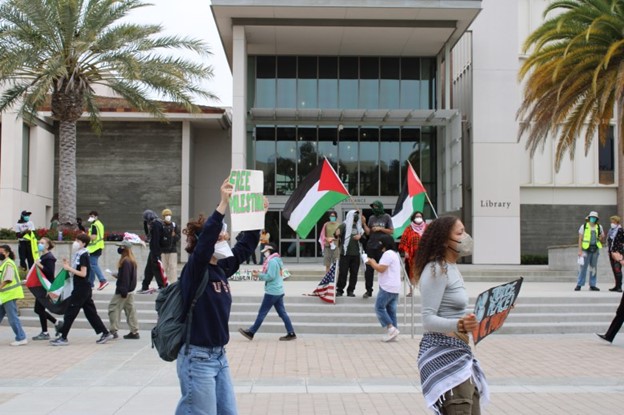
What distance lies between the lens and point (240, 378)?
9195 millimetres

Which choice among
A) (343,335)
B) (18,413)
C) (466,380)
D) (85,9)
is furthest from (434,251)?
(85,9)

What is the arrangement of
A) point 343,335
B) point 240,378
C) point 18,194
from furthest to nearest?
point 18,194 → point 343,335 → point 240,378

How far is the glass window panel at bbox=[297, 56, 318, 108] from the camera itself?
31.7m

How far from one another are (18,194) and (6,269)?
18.0 meters

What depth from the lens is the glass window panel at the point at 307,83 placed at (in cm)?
3167

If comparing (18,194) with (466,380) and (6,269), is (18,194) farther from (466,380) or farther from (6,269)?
(466,380)

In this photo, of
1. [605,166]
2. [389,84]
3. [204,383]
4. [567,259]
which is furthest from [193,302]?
[605,166]

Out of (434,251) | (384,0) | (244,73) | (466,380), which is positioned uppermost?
(384,0)

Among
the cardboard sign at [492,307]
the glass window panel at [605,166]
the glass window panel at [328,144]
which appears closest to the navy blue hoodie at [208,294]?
the cardboard sign at [492,307]

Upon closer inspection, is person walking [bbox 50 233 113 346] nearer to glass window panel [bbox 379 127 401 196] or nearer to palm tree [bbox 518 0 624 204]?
palm tree [bbox 518 0 624 204]

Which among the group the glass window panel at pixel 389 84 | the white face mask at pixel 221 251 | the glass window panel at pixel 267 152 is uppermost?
the glass window panel at pixel 389 84

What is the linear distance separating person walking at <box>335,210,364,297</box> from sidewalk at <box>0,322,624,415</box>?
236 centimetres

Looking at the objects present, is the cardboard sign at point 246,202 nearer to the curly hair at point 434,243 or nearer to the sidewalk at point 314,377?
the curly hair at point 434,243

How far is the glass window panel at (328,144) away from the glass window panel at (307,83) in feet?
4.13
